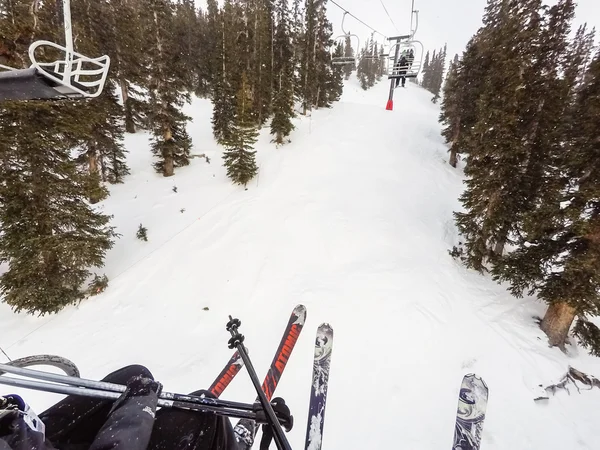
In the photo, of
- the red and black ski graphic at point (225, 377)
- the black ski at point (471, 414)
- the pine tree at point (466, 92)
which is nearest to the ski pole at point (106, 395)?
the red and black ski graphic at point (225, 377)

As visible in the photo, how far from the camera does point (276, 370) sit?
146 inches

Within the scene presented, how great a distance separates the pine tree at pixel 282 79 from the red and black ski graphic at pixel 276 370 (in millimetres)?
19511

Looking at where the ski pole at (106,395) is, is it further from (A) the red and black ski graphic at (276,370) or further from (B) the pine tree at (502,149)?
(B) the pine tree at (502,149)

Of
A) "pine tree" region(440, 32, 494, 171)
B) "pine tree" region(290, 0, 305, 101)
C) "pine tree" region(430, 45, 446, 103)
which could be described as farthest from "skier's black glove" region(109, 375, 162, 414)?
"pine tree" region(430, 45, 446, 103)

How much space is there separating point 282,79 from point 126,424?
90.3 feet

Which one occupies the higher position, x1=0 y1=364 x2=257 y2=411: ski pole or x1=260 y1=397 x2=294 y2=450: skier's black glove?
x1=0 y1=364 x2=257 y2=411: ski pole

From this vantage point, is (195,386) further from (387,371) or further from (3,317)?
(3,317)

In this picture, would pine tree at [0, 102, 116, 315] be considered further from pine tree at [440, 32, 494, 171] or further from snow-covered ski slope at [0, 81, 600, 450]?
pine tree at [440, 32, 494, 171]

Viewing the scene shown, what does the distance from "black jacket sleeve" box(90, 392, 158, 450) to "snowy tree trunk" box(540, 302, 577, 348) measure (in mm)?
10592

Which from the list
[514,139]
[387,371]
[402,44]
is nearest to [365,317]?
[387,371]

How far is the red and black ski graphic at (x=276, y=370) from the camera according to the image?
8.99ft

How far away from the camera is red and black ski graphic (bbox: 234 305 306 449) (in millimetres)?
2740

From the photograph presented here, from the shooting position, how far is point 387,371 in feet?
21.3

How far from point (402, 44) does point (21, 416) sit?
12.1 metres
